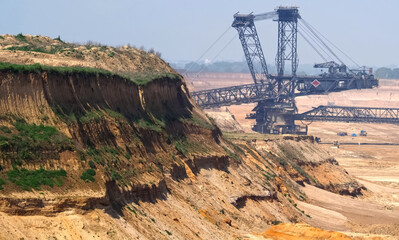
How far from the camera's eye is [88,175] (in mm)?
37375

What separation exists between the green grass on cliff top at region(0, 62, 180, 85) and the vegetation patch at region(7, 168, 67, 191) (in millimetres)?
5788

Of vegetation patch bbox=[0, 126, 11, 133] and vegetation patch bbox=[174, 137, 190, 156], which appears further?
vegetation patch bbox=[174, 137, 190, 156]

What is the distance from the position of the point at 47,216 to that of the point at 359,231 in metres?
35.4

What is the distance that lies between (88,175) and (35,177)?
3116 mm

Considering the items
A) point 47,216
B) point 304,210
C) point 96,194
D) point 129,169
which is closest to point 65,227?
point 47,216

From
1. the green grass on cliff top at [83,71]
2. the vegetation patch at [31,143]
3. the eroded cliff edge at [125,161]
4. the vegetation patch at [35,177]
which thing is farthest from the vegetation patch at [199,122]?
the vegetation patch at [35,177]

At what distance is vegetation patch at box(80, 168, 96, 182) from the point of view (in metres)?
37.0

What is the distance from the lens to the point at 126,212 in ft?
129

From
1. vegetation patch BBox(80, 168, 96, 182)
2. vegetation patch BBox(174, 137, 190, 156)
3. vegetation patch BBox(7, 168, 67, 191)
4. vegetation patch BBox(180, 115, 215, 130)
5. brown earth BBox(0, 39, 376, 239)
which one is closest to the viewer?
vegetation patch BBox(7, 168, 67, 191)

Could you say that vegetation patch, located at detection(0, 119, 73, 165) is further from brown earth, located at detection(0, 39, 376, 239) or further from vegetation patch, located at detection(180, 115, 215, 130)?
vegetation patch, located at detection(180, 115, 215, 130)

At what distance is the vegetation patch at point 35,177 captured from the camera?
111ft

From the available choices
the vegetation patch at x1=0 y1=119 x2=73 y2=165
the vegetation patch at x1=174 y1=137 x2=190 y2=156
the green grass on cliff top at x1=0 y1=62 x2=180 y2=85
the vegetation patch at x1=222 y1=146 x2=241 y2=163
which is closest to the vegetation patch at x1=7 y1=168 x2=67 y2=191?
the vegetation patch at x1=0 y1=119 x2=73 y2=165

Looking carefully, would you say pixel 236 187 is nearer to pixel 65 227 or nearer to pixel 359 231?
pixel 359 231

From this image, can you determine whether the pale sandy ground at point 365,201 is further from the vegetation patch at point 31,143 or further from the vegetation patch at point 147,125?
the vegetation patch at point 31,143
